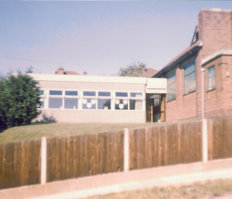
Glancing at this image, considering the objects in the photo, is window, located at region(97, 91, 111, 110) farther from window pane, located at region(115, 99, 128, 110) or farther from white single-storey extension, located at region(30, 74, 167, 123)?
window pane, located at region(115, 99, 128, 110)

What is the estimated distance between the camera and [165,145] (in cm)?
834

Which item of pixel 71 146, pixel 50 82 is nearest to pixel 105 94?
pixel 50 82

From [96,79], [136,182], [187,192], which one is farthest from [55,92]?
[187,192]

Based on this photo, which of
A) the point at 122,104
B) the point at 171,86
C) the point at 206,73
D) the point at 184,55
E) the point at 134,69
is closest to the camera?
the point at 206,73

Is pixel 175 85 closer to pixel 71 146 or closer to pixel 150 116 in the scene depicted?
pixel 150 116

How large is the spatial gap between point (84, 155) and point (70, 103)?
1190 cm

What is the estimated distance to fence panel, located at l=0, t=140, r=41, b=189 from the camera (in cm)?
805

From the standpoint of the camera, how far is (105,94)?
20.1 m

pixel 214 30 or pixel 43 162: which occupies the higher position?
pixel 214 30

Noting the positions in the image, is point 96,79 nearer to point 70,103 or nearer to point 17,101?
point 70,103

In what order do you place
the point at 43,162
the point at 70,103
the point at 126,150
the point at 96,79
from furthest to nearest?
the point at 96,79
the point at 70,103
the point at 126,150
the point at 43,162

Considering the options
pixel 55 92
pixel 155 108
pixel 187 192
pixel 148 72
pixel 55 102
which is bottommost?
pixel 187 192

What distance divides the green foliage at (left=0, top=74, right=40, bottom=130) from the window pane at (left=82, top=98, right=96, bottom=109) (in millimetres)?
4365

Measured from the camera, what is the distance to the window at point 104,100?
1997cm
